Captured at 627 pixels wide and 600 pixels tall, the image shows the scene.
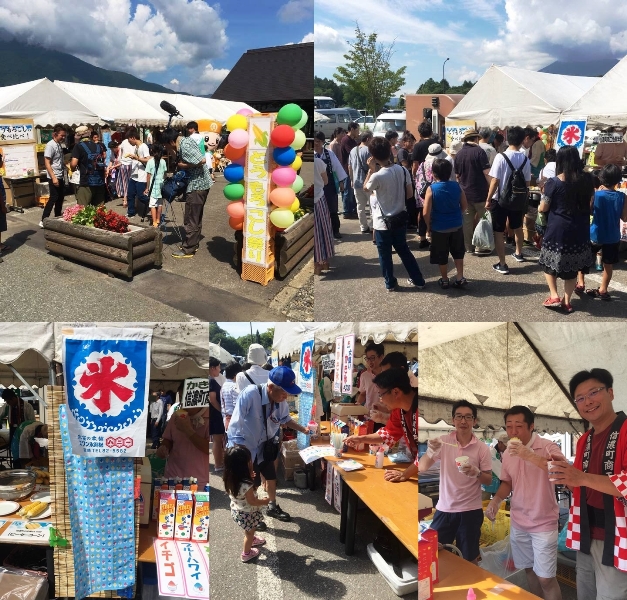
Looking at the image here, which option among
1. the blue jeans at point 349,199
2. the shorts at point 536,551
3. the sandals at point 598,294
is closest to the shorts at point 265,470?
the shorts at point 536,551

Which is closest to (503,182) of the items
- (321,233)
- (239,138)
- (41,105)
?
(321,233)

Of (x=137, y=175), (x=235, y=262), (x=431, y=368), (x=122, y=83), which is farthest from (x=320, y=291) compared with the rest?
(x=122, y=83)

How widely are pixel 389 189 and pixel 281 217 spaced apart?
1.03 metres

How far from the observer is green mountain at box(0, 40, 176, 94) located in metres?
14.8

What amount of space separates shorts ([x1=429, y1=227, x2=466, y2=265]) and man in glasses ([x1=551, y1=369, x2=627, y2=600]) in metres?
2.66

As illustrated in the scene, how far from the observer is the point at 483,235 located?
6402 mm

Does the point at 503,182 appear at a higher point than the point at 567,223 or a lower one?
higher

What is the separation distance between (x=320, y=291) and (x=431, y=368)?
2.82 metres

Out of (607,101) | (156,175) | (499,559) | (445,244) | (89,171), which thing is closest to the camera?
(499,559)

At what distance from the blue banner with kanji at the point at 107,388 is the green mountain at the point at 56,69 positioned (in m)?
12.4

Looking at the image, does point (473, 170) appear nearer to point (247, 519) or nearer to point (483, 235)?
point (483, 235)

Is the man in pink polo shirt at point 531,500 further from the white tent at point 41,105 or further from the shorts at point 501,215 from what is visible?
the white tent at point 41,105

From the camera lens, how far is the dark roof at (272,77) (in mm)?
21453

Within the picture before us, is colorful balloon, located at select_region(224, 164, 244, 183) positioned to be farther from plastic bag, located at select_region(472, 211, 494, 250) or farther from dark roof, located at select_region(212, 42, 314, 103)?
dark roof, located at select_region(212, 42, 314, 103)
